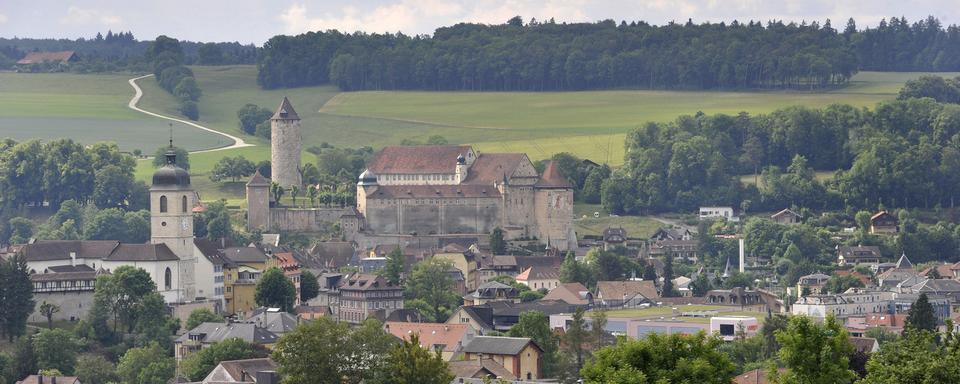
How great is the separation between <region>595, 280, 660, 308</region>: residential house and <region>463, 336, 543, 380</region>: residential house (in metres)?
25.5

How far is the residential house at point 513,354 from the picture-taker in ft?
237

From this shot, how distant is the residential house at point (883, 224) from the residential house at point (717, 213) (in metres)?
8.45

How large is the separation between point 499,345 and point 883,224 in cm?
5422

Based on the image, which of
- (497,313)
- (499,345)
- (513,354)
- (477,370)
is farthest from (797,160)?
(477,370)

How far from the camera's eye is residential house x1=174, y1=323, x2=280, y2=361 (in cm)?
7832

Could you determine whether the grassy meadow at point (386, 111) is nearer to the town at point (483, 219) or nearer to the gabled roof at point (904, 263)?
the town at point (483, 219)

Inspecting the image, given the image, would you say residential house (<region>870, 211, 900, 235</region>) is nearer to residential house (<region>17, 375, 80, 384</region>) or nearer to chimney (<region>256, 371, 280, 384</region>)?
chimney (<region>256, 371, 280, 384</region>)

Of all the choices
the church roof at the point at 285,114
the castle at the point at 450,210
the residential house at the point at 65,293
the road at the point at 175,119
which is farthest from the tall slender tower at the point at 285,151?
the residential house at the point at 65,293

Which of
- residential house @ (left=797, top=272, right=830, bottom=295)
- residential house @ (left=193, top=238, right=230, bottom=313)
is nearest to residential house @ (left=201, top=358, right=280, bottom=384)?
residential house @ (left=193, top=238, right=230, bottom=313)

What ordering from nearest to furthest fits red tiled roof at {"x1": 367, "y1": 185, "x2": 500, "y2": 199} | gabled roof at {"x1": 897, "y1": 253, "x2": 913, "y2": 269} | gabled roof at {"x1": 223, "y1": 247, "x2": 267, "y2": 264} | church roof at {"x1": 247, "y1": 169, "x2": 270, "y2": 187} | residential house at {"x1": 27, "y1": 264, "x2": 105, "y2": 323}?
residential house at {"x1": 27, "y1": 264, "x2": 105, "y2": 323} < gabled roof at {"x1": 223, "y1": 247, "x2": 267, "y2": 264} < gabled roof at {"x1": 897, "y1": 253, "x2": 913, "y2": 269} < church roof at {"x1": 247, "y1": 169, "x2": 270, "y2": 187} < red tiled roof at {"x1": 367, "y1": 185, "x2": 500, "y2": 199}

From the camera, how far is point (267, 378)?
218 ft

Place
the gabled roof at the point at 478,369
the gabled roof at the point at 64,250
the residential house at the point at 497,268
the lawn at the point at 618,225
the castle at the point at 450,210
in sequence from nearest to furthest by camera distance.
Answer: the gabled roof at the point at 478,369, the gabled roof at the point at 64,250, the residential house at the point at 497,268, the castle at the point at 450,210, the lawn at the point at 618,225

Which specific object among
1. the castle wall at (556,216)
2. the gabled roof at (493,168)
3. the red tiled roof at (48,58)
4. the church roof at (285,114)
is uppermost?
the red tiled roof at (48,58)

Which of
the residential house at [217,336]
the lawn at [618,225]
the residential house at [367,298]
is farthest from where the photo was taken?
the lawn at [618,225]
